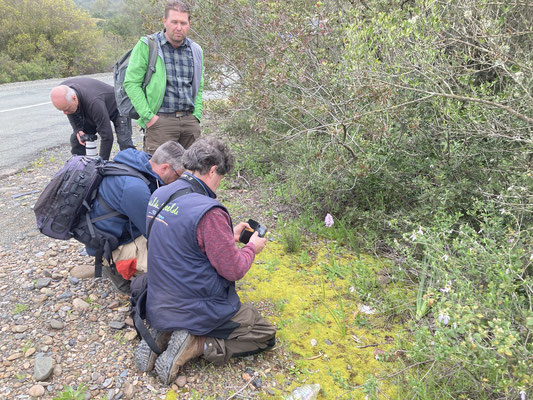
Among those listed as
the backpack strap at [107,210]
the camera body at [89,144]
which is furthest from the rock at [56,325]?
the camera body at [89,144]

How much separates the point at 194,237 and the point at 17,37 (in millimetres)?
20882

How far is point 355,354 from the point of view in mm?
2936

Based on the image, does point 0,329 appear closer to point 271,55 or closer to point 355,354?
point 355,354

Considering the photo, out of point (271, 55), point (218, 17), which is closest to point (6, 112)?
point (218, 17)

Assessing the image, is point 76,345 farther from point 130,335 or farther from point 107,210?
point 107,210

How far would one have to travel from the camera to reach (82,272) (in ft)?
12.1

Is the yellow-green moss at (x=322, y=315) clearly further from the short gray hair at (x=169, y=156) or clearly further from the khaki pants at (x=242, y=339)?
the short gray hair at (x=169, y=156)

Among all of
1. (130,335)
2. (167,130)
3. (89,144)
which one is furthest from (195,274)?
(89,144)

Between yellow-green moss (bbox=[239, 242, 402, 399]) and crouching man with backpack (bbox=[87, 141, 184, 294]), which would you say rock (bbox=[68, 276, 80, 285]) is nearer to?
crouching man with backpack (bbox=[87, 141, 184, 294])

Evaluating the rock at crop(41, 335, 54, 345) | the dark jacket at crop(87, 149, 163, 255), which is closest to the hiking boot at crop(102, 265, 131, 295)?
the dark jacket at crop(87, 149, 163, 255)

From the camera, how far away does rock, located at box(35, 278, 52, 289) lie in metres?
3.51

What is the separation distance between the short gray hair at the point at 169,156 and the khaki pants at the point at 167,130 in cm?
102

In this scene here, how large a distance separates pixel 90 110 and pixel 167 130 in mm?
917

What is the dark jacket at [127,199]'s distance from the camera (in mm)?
3127
